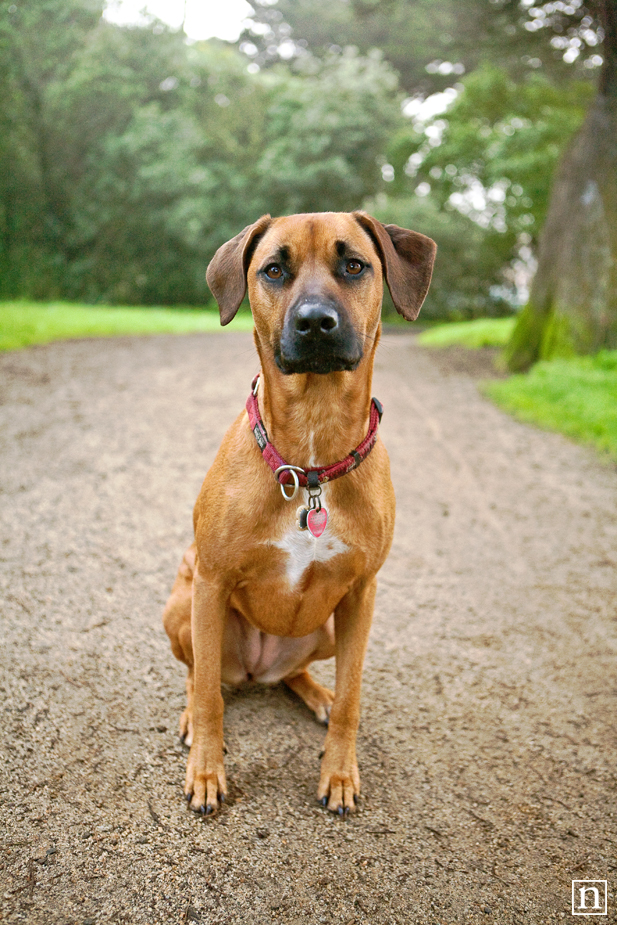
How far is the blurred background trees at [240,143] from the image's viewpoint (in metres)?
17.6

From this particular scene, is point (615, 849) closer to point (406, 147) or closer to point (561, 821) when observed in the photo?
point (561, 821)

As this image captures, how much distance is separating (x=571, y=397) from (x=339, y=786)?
23.4 ft

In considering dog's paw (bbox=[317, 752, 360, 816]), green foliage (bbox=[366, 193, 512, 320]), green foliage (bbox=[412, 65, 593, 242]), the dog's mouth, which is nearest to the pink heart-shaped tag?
the dog's mouth

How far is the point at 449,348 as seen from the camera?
15359 millimetres

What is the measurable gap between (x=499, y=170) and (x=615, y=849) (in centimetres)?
1659

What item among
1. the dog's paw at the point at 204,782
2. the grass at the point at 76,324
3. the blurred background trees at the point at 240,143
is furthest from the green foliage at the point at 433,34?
the dog's paw at the point at 204,782

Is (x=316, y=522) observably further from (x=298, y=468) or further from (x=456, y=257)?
(x=456, y=257)

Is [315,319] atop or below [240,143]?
below

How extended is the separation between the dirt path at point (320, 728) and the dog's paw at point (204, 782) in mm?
49

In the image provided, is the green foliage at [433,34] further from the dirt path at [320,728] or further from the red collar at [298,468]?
the red collar at [298,468]

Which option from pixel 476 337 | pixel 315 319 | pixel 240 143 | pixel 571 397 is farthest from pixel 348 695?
pixel 240 143

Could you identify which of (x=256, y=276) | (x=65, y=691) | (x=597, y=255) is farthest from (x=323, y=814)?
(x=597, y=255)

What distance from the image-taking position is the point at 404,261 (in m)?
2.70

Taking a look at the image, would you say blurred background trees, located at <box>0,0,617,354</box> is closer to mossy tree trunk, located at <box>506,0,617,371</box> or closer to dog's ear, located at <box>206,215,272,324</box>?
mossy tree trunk, located at <box>506,0,617,371</box>
